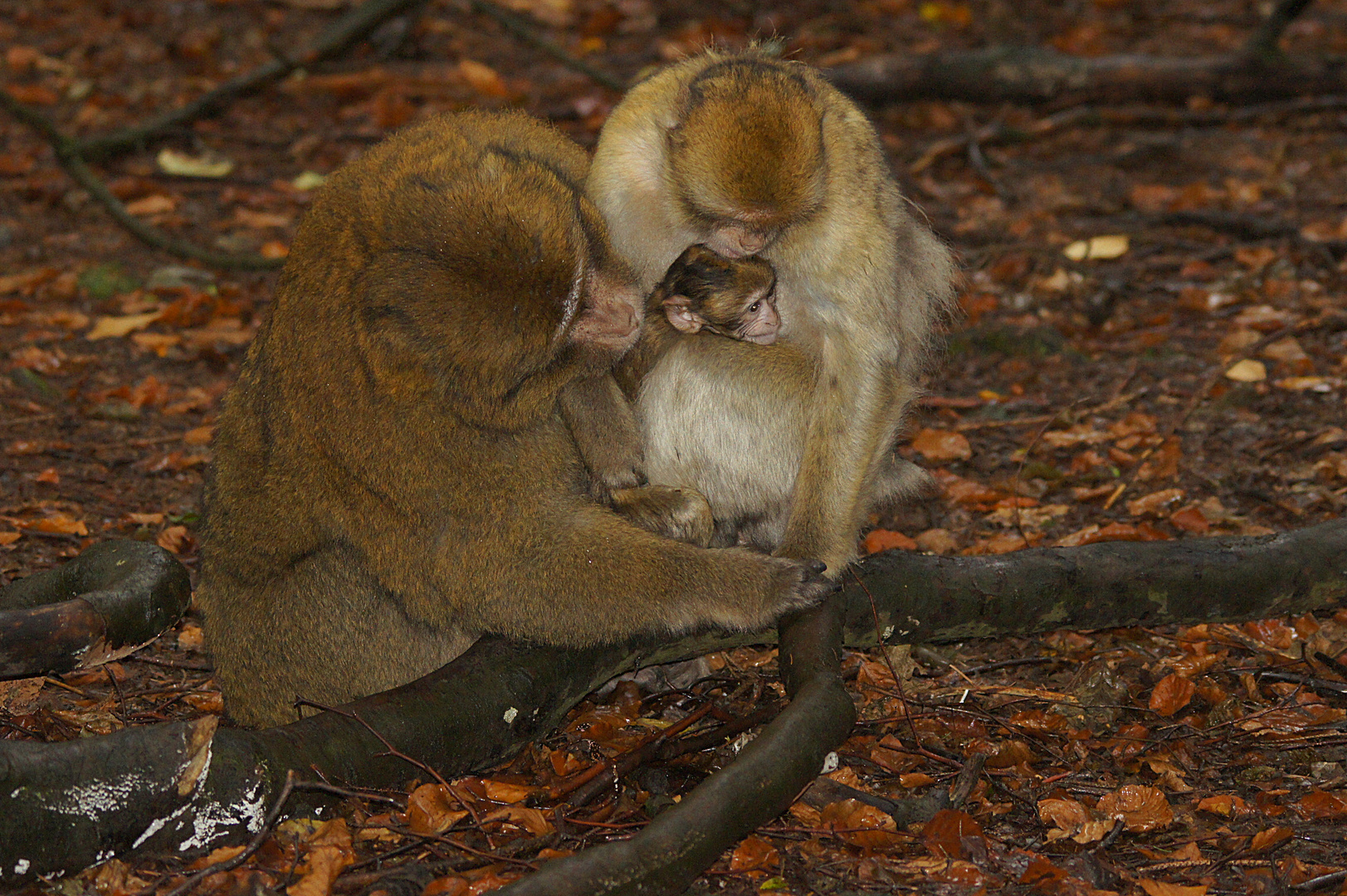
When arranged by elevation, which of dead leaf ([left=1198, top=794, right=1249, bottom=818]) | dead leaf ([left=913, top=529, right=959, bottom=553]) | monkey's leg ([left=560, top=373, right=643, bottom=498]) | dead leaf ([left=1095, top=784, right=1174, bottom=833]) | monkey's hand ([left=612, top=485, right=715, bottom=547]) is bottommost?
dead leaf ([left=913, top=529, right=959, bottom=553])

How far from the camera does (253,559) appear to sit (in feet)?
13.9

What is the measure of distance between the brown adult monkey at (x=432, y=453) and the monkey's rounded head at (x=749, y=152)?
38cm

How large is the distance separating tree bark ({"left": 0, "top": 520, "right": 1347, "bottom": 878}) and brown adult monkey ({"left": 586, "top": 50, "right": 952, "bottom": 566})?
438 mm

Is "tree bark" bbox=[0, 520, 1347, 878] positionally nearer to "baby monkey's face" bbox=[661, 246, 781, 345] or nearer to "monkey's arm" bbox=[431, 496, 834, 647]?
"monkey's arm" bbox=[431, 496, 834, 647]

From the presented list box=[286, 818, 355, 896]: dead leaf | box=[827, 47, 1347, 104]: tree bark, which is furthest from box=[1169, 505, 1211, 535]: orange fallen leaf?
box=[827, 47, 1347, 104]: tree bark

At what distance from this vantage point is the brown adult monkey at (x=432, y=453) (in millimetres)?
3705

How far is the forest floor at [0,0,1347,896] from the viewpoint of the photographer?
4.03 meters

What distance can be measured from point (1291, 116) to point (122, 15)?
10.7 metres

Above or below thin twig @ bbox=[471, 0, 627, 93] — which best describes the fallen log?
below

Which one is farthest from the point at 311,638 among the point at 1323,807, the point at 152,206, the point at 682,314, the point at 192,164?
the point at 192,164

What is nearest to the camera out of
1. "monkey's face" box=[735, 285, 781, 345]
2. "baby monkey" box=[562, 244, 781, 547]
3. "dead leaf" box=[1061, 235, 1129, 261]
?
"baby monkey" box=[562, 244, 781, 547]

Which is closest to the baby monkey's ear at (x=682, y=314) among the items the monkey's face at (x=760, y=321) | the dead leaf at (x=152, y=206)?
the monkey's face at (x=760, y=321)

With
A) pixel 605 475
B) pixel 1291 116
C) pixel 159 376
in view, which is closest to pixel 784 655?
pixel 605 475

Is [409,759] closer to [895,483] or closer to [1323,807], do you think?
[895,483]
